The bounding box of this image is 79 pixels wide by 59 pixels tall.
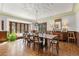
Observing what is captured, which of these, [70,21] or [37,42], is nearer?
[70,21]

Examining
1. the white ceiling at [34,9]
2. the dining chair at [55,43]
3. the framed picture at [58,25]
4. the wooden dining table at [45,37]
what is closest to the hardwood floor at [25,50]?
the dining chair at [55,43]

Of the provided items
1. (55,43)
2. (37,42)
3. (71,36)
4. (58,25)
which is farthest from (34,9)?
(71,36)

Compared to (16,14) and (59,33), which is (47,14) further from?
(16,14)

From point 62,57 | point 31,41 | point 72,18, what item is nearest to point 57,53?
point 62,57

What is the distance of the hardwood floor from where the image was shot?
2.69 meters

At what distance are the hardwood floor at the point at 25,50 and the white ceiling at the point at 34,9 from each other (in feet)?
2.08

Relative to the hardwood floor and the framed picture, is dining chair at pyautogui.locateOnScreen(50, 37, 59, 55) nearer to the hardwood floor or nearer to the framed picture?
the hardwood floor

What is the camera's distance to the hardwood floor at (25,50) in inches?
106

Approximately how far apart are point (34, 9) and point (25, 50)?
3.11 feet

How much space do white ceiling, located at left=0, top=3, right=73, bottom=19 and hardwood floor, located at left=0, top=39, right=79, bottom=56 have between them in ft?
2.08

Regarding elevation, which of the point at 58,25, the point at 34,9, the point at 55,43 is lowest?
the point at 55,43

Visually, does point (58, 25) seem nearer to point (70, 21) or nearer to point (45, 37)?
point (70, 21)

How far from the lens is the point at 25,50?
2.76m

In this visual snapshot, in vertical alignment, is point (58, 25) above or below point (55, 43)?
above
